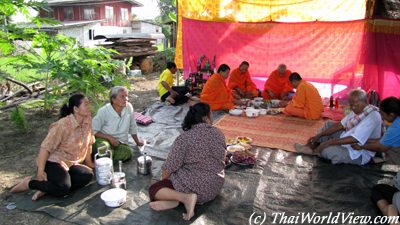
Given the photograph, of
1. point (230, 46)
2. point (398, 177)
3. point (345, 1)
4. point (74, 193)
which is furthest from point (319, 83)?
point (74, 193)

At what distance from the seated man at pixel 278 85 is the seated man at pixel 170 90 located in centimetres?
202

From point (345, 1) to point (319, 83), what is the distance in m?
1.98

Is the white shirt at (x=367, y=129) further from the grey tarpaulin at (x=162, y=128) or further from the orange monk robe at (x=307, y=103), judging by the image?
the grey tarpaulin at (x=162, y=128)

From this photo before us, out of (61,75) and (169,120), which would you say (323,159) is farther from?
(61,75)

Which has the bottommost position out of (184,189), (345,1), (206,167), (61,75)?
(184,189)

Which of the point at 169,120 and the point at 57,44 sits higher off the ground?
the point at 57,44

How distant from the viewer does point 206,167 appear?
2900 millimetres

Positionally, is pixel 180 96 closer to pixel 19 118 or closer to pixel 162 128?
pixel 162 128

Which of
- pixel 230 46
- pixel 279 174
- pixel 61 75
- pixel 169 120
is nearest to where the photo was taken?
pixel 279 174

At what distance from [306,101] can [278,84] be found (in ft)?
5.79

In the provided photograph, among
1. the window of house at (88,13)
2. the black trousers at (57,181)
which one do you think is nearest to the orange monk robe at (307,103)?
the black trousers at (57,181)

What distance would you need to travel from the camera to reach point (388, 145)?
328 centimetres

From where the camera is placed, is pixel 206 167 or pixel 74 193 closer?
pixel 206 167

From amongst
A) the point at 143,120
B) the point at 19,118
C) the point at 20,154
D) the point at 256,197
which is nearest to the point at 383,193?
the point at 256,197
